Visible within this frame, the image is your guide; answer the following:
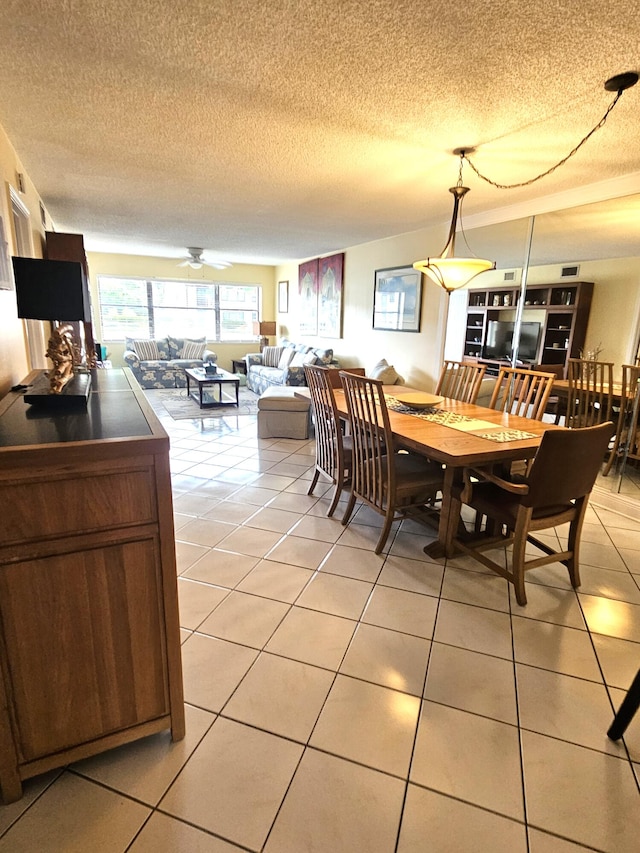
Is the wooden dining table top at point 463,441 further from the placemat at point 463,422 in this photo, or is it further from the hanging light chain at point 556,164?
the hanging light chain at point 556,164

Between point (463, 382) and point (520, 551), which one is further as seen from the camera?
point (463, 382)

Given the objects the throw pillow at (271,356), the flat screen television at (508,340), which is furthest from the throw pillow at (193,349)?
the flat screen television at (508,340)

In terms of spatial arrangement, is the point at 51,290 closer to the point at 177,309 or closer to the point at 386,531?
the point at 386,531

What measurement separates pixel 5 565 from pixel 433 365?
4.49 m

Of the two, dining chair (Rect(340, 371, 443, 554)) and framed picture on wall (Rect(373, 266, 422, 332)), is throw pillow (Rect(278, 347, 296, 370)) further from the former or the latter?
dining chair (Rect(340, 371, 443, 554))

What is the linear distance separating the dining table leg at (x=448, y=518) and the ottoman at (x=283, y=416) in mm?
2432

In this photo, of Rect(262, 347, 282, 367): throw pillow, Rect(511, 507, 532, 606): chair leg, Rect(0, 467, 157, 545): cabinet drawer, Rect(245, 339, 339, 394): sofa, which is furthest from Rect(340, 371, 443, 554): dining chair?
Rect(262, 347, 282, 367): throw pillow

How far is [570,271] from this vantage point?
4.20m

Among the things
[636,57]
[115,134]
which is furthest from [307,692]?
[115,134]

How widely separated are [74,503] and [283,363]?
6.64 metres

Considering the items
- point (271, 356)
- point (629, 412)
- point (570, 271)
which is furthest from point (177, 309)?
point (629, 412)

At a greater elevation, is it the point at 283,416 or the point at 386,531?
the point at 283,416

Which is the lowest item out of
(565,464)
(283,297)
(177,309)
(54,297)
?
(565,464)

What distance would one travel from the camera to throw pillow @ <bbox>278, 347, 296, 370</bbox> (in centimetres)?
739
